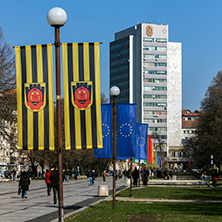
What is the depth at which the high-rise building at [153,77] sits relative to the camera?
17838 centimetres

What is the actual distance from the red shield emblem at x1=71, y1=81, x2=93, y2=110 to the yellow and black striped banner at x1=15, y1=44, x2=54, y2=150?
57cm

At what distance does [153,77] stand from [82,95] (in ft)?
546

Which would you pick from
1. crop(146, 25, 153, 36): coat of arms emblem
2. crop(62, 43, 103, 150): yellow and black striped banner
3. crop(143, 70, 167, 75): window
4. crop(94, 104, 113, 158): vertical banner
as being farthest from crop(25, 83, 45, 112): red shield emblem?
crop(143, 70, 167, 75): window

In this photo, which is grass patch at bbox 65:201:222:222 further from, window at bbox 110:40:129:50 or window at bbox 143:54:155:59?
window at bbox 110:40:129:50

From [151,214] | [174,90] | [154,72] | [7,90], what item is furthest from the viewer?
[174,90]

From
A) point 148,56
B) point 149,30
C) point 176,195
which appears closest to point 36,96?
point 176,195

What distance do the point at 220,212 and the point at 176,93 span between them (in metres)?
161

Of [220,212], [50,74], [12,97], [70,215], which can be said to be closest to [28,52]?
[50,74]

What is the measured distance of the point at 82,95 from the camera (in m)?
14.1

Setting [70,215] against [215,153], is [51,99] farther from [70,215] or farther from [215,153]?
[215,153]

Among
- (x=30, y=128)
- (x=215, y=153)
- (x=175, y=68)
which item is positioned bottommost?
(x=215, y=153)

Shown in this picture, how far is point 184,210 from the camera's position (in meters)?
23.8

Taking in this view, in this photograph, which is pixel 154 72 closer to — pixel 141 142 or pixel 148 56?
pixel 148 56

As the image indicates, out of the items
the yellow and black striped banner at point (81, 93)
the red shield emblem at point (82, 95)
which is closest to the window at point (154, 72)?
the yellow and black striped banner at point (81, 93)
